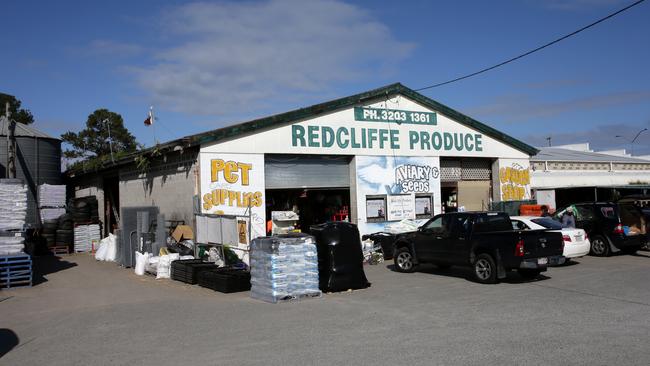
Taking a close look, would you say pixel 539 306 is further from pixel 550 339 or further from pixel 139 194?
pixel 139 194

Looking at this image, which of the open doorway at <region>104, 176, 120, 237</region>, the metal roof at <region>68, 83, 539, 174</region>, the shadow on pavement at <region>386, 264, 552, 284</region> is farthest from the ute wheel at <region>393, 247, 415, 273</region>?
the open doorway at <region>104, 176, 120, 237</region>

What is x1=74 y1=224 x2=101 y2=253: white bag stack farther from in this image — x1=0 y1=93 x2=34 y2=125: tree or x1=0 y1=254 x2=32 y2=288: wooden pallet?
x1=0 y1=93 x2=34 y2=125: tree

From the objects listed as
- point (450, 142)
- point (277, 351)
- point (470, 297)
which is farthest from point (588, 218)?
point (277, 351)

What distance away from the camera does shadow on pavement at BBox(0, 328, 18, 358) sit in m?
8.19

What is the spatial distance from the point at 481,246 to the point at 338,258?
3596 millimetres

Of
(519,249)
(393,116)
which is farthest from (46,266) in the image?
(519,249)

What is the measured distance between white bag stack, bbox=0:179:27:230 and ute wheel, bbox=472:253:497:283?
492 inches

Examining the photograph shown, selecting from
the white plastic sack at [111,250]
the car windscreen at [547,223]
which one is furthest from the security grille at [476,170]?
the white plastic sack at [111,250]

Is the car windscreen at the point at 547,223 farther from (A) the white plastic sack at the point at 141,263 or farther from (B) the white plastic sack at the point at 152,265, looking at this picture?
(A) the white plastic sack at the point at 141,263

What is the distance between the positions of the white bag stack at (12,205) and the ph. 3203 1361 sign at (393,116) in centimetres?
1161

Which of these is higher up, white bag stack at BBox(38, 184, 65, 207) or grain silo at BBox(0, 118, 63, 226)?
grain silo at BBox(0, 118, 63, 226)

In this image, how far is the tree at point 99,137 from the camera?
53312mm

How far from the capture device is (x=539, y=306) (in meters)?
9.88

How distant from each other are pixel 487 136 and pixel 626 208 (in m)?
7.52
